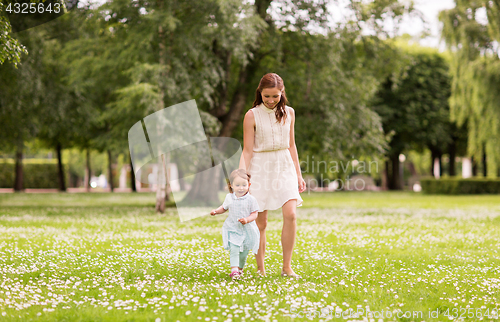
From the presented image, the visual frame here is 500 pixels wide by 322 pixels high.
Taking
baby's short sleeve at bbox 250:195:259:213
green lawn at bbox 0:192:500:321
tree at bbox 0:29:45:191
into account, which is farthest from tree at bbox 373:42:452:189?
baby's short sleeve at bbox 250:195:259:213

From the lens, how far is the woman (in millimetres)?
5809

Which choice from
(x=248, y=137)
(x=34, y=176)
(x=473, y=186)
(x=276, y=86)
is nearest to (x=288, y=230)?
(x=248, y=137)

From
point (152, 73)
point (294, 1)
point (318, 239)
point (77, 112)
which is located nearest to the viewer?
point (318, 239)

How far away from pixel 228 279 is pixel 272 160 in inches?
58.2

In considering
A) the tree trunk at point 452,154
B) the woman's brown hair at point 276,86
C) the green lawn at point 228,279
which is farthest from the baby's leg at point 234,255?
the tree trunk at point 452,154

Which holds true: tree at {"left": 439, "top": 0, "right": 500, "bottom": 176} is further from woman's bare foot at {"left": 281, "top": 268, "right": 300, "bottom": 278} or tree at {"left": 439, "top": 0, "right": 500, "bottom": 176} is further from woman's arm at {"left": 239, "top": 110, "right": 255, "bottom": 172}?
woman's bare foot at {"left": 281, "top": 268, "right": 300, "bottom": 278}

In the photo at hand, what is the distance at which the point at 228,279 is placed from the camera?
5762 mm

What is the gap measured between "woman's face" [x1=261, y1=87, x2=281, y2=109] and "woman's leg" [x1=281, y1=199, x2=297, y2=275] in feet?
3.80

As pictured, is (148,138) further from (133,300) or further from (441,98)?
(441,98)

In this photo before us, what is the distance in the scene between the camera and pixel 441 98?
4172cm

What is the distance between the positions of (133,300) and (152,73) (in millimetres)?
11013

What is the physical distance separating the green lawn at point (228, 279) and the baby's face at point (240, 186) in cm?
100

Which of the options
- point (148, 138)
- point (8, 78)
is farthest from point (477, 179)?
point (8, 78)

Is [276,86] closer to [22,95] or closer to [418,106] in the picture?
[22,95]
